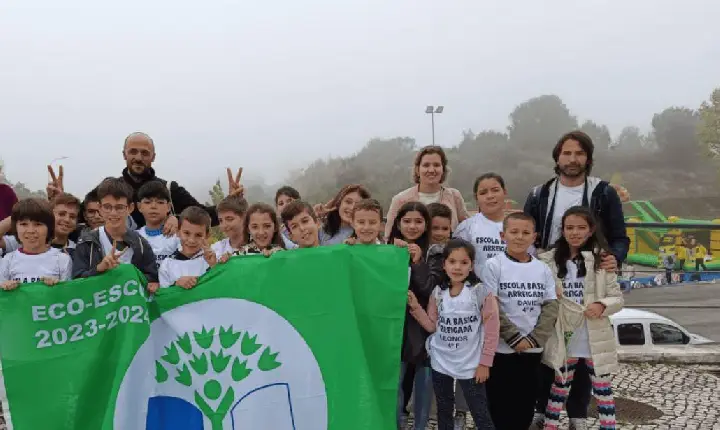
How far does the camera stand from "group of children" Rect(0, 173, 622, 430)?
3742mm

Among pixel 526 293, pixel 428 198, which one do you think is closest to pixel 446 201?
pixel 428 198

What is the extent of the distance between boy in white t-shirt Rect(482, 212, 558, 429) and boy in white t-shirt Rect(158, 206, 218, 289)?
1997 millimetres

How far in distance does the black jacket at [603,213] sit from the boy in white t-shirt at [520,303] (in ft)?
1.79

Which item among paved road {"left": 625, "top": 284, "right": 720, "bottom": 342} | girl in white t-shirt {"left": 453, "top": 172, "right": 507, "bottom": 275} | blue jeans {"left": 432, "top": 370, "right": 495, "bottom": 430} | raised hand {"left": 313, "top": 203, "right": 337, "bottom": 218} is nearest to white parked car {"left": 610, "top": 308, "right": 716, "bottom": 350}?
paved road {"left": 625, "top": 284, "right": 720, "bottom": 342}

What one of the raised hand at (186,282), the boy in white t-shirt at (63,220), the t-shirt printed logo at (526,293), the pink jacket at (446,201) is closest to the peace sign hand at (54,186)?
the boy in white t-shirt at (63,220)

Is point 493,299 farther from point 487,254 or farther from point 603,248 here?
point 603,248

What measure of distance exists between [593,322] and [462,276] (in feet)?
3.61

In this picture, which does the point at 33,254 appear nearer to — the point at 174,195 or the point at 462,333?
the point at 174,195

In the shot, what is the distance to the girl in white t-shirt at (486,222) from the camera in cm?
420

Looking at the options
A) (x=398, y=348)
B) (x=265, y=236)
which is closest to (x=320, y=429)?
(x=398, y=348)

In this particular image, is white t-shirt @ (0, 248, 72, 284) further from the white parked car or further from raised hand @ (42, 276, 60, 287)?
the white parked car

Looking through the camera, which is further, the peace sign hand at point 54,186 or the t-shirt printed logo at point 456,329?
the peace sign hand at point 54,186

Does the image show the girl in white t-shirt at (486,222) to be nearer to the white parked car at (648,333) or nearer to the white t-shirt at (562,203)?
the white t-shirt at (562,203)

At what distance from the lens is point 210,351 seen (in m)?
3.62
